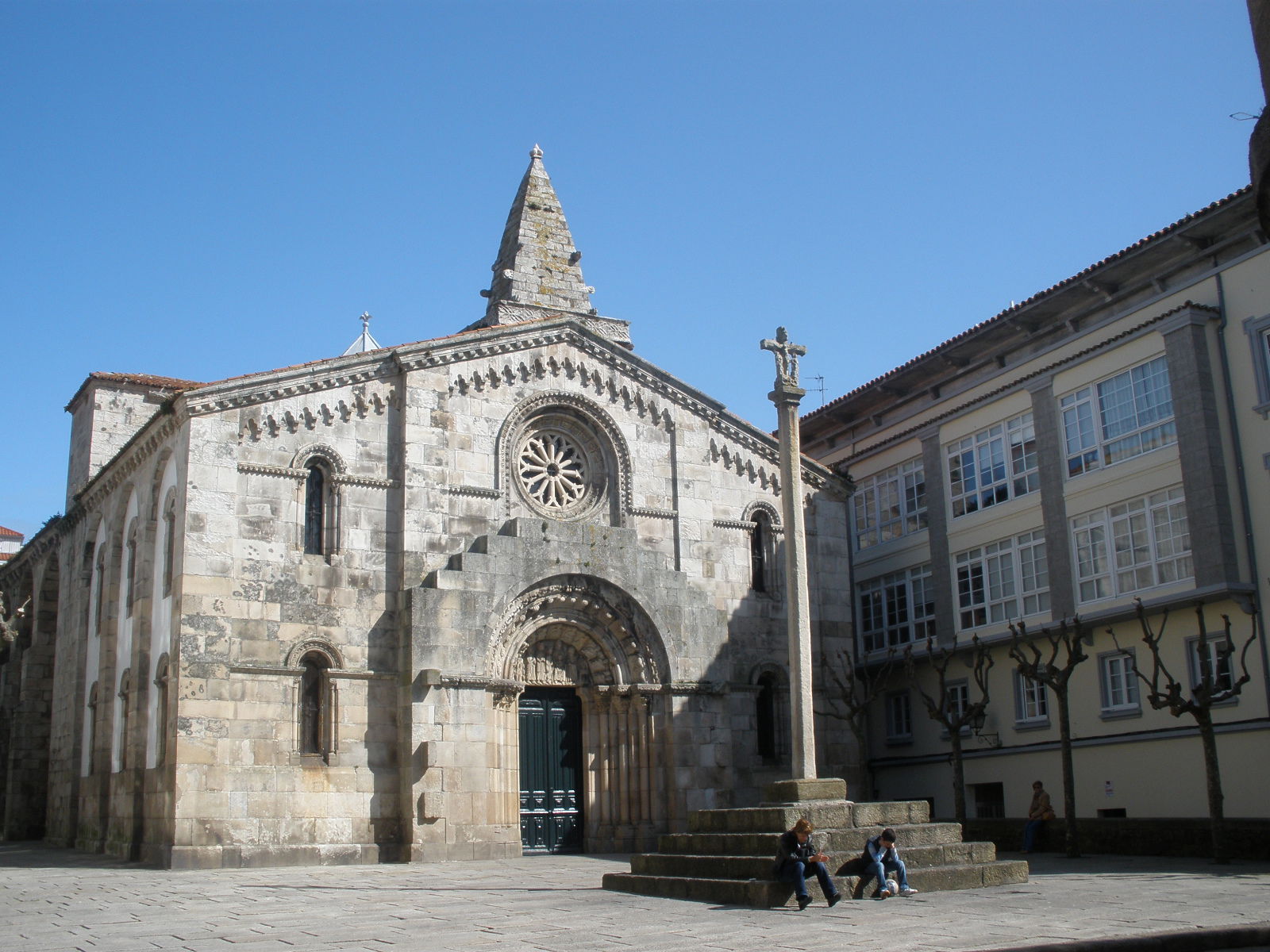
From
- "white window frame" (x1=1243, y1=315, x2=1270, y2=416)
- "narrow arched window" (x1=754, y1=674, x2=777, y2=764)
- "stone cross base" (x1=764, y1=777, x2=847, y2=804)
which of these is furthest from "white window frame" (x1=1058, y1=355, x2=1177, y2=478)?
"stone cross base" (x1=764, y1=777, x2=847, y2=804)

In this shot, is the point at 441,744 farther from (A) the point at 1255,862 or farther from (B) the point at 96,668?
(A) the point at 1255,862

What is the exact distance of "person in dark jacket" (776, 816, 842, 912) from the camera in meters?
14.9

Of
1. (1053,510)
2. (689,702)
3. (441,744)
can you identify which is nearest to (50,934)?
(441,744)

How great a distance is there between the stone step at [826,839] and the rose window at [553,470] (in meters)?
10.9

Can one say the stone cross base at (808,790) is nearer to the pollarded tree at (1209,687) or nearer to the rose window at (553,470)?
the pollarded tree at (1209,687)

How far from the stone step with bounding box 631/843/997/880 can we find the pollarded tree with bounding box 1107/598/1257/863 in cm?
517

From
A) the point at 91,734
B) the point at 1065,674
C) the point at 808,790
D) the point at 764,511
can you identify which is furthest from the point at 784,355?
the point at 91,734

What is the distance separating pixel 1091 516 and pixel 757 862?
14226 millimetres

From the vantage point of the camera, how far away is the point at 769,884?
1507 centimetres

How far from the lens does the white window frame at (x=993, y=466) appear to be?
29.1m

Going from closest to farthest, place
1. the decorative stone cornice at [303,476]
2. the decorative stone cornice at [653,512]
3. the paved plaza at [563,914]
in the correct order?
the paved plaza at [563,914] → the decorative stone cornice at [303,476] → the decorative stone cornice at [653,512]

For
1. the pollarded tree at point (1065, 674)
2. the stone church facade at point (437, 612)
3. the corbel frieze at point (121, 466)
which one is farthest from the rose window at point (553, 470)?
the pollarded tree at point (1065, 674)

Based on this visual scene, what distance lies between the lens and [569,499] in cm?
2814

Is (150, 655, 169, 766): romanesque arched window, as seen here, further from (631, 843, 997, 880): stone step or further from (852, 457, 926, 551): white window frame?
(852, 457, 926, 551): white window frame
